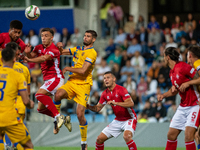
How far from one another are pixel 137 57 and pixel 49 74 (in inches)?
315

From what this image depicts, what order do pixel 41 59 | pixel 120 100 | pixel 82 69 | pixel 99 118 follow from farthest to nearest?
pixel 99 118 → pixel 120 100 → pixel 82 69 → pixel 41 59

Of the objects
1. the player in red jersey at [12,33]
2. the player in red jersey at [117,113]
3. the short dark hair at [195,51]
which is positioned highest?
the player in red jersey at [12,33]

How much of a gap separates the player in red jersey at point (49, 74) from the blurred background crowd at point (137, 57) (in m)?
5.56

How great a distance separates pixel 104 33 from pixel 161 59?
15.9 ft

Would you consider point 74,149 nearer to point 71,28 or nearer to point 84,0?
point 71,28

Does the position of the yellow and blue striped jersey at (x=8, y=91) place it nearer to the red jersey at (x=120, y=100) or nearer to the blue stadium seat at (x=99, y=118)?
the red jersey at (x=120, y=100)

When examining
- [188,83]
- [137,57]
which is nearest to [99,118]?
[137,57]

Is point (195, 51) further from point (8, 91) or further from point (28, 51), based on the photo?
point (8, 91)

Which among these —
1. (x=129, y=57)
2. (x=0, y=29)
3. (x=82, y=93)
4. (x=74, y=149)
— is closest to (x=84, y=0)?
(x=0, y=29)

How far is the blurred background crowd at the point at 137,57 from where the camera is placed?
14.3m

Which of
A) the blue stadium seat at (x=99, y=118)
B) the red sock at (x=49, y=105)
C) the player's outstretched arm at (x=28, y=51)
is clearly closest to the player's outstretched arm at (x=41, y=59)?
the player's outstretched arm at (x=28, y=51)

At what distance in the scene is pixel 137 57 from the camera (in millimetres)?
16297

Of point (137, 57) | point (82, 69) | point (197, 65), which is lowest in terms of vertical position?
point (137, 57)

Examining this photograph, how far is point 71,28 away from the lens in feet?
68.6
